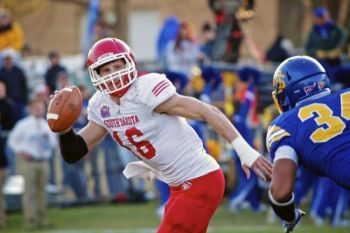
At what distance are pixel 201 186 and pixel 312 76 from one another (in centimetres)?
125

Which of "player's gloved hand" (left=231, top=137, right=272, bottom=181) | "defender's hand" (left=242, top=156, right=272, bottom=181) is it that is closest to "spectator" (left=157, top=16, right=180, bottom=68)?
"player's gloved hand" (left=231, top=137, right=272, bottom=181)

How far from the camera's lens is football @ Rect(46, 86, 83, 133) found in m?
6.61

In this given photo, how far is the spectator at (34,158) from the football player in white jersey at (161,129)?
19.0ft

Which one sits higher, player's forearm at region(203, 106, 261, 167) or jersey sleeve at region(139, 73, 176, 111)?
jersey sleeve at region(139, 73, 176, 111)

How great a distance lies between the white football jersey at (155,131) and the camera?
6.52m

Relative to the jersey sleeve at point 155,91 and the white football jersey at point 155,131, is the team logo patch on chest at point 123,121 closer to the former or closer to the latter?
the white football jersey at point 155,131

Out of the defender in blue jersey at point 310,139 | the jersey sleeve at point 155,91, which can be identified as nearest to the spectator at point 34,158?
the jersey sleeve at point 155,91

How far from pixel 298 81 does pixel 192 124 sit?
6.89m

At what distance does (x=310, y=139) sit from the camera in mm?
5465

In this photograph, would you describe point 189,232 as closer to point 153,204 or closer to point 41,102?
point 41,102

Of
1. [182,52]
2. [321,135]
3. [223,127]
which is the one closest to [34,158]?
[182,52]

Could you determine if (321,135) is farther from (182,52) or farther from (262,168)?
(182,52)

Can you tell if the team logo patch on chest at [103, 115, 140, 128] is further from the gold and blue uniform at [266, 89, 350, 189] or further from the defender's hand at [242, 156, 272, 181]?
the gold and blue uniform at [266, 89, 350, 189]

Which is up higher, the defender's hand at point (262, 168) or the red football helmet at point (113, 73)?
the red football helmet at point (113, 73)
